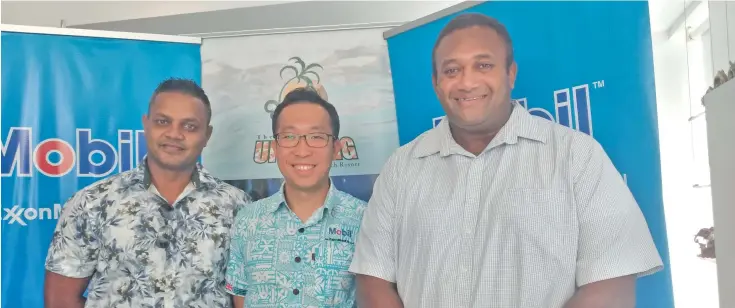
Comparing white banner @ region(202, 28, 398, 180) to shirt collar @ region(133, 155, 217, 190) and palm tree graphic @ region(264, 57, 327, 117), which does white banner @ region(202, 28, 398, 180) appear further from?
shirt collar @ region(133, 155, 217, 190)

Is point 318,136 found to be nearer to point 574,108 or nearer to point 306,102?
point 306,102

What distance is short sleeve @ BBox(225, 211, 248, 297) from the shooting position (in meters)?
2.08

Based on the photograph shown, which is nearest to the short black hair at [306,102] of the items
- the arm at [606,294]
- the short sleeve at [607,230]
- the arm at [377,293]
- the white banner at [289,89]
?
the arm at [377,293]

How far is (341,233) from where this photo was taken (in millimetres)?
2033

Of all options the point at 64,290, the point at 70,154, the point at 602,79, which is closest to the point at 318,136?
the point at 602,79

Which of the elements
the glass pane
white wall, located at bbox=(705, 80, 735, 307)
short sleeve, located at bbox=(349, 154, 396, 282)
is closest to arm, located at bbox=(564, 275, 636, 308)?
short sleeve, located at bbox=(349, 154, 396, 282)

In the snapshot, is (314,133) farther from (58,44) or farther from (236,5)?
(236,5)

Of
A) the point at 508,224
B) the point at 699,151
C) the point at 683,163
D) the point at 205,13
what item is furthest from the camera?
the point at 683,163

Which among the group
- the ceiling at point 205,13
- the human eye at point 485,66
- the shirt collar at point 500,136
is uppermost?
the ceiling at point 205,13

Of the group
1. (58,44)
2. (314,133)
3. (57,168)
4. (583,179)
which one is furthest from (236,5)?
(583,179)

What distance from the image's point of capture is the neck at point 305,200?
208 cm

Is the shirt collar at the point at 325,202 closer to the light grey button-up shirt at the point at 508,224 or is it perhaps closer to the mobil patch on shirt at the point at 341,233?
the mobil patch on shirt at the point at 341,233

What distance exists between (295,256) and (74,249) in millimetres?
884

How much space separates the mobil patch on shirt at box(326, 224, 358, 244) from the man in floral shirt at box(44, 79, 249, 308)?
0.44 meters
